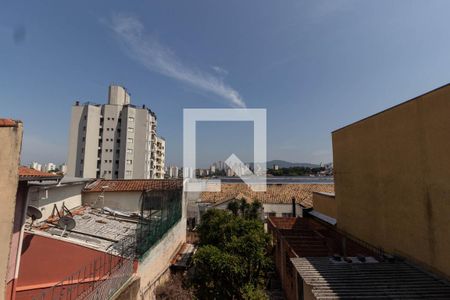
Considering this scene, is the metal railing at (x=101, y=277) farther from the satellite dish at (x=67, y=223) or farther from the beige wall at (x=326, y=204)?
the beige wall at (x=326, y=204)

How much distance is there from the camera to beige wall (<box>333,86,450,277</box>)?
6.00 m

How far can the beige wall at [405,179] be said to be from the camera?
5996mm

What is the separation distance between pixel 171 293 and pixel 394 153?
30.4 ft

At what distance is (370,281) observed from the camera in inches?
233

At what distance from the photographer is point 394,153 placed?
7645 millimetres

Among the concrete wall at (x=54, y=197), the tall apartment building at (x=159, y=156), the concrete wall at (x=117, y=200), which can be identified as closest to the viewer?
the concrete wall at (x=54, y=197)

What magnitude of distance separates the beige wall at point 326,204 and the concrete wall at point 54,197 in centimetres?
1353

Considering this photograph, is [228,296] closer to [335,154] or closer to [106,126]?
[335,154]

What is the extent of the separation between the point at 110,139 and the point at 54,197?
33.5 metres

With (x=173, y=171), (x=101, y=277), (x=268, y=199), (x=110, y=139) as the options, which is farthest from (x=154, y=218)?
(x=173, y=171)

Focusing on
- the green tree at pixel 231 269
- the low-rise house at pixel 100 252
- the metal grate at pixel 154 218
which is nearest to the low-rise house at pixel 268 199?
the metal grate at pixel 154 218

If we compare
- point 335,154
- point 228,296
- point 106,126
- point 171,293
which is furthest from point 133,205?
point 106,126

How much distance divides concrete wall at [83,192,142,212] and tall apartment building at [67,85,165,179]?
28.3m

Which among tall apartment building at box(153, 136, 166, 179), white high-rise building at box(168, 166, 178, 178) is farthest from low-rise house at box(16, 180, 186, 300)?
white high-rise building at box(168, 166, 178, 178)
